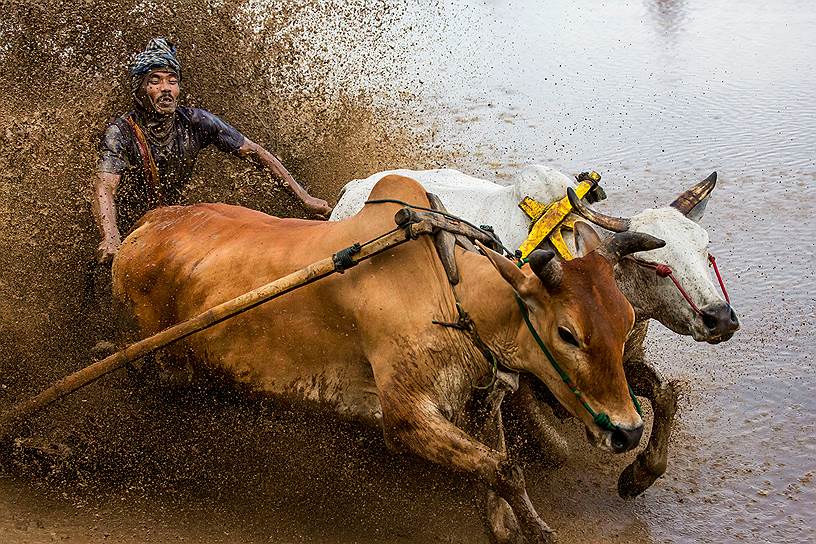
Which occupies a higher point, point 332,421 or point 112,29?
point 112,29

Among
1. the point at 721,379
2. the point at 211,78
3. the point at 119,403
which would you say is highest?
the point at 211,78

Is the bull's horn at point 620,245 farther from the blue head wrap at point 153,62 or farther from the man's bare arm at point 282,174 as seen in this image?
the blue head wrap at point 153,62

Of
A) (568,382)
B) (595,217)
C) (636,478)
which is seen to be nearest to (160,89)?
(595,217)

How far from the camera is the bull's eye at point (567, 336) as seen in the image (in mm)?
3404

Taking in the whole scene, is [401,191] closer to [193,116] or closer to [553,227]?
[553,227]

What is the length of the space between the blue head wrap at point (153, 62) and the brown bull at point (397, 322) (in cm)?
115

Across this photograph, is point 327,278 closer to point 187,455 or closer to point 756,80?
point 187,455

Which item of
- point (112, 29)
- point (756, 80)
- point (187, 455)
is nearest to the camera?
point (187, 455)

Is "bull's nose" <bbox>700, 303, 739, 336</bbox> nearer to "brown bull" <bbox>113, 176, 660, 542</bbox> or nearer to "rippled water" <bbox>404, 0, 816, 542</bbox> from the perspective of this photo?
"brown bull" <bbox>113, 176, 660, 542</bbox>

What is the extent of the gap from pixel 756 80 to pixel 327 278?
818 centimetres

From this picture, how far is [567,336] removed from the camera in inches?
135

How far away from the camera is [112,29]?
276 inches

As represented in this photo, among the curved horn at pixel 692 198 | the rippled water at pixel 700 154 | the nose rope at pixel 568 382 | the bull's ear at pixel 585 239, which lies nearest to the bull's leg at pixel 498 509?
the nose rope at pixel 568 382

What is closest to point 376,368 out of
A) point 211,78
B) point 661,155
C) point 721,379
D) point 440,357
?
point 440,357
